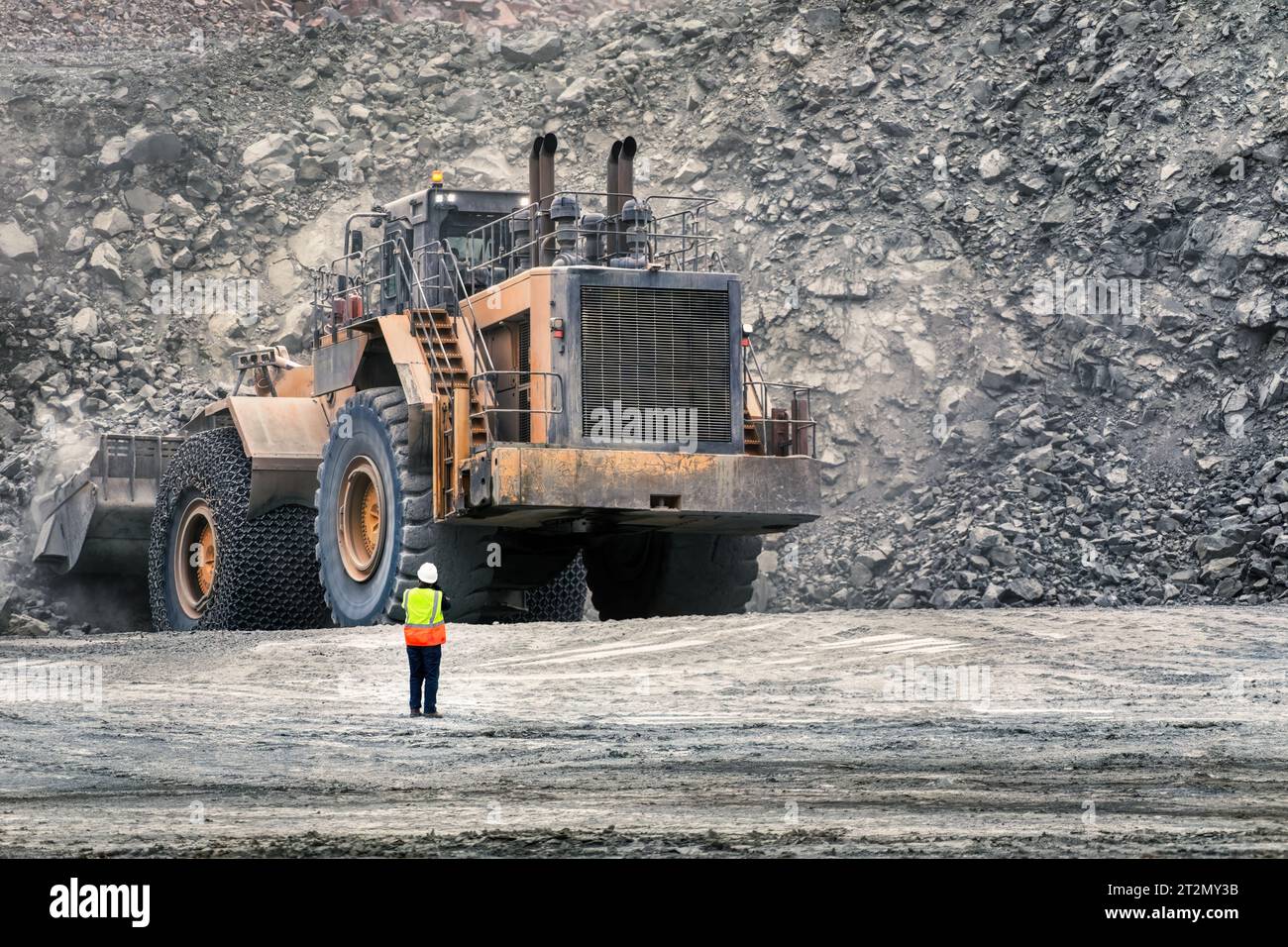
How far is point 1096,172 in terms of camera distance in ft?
75.4

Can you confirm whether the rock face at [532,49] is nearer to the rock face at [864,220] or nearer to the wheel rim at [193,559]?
the rock face at [864,220]

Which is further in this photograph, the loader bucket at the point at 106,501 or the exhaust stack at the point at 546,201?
the loader bucket at the point at 106,501

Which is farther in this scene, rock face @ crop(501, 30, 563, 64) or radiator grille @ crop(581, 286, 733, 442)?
rock face @ crop(501, 30, 563, 64)

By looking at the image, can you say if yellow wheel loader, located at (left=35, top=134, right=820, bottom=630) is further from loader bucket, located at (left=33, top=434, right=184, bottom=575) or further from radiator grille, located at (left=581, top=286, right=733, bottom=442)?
loader bucket, located at (left=33, top=434, right=184, bottom=575)

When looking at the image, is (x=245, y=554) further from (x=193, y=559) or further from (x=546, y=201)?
(x=546, y=201)

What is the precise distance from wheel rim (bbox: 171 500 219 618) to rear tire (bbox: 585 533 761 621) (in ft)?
11.6

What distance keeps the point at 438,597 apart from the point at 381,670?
2402mm

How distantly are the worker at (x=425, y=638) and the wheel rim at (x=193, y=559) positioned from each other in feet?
22.4

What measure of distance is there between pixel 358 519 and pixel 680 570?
268cm

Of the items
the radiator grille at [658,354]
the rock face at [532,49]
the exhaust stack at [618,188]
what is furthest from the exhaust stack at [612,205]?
the rock face at [532,49]

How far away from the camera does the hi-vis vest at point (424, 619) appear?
1095 centimetres

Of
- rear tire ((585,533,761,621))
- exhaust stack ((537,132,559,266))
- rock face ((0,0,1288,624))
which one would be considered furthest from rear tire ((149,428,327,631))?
rock face ((0,0,1288,624))

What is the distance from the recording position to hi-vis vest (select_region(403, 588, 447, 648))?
35.9 ft

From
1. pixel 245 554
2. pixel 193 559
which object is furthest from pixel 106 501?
Answer: pixel 245 554
